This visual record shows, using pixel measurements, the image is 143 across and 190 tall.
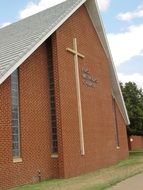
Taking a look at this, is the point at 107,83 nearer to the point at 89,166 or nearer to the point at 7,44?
the point at 89,166

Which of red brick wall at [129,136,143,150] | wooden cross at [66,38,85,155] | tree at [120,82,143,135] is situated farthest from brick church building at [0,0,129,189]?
Answer: red brick wall at [129,136,143,150]

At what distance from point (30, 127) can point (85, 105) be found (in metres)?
4.92

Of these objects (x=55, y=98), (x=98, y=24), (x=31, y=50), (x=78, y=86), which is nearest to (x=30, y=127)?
(x=55, y=98)

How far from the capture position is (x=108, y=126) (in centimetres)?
2462

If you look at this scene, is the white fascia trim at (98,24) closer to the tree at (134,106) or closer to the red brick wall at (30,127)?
the red brick wall at (30,127)

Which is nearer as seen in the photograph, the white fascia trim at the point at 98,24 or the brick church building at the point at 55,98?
the brick church building at the point at 55,98

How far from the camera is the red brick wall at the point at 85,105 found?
19016 millimetres

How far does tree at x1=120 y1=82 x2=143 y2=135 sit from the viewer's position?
38.2m

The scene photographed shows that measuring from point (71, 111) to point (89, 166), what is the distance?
325 cm

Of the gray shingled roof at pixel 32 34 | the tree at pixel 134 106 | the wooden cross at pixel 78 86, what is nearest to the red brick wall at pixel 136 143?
the tree at pixel 134 106

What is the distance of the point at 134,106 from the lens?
39.1 m

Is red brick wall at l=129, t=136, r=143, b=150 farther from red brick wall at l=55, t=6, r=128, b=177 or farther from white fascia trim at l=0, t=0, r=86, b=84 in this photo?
white fascia trim at l=0, t=0, r=86, b=84

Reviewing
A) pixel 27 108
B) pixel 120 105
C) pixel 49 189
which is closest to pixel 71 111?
pixel 27 108

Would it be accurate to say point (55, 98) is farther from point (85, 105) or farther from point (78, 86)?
point (85, 105)
